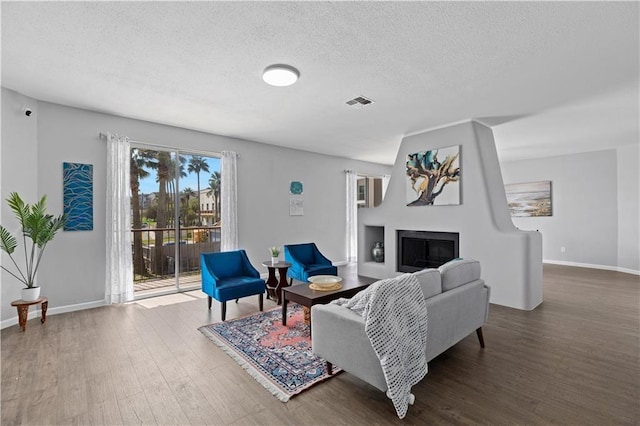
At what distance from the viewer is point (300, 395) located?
220 centimetres

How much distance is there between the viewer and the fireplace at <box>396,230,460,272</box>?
5.07 metres

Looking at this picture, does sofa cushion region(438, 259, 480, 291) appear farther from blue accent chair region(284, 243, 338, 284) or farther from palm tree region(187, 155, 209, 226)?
palm tree region(187, 155, 209, 226)

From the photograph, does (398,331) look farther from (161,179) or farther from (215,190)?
(161,179)

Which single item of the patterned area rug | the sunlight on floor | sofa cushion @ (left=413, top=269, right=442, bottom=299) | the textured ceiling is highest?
the textured ceiling

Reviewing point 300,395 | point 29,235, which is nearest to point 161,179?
point 29,235

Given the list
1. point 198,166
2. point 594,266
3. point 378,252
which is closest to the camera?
point 198,166

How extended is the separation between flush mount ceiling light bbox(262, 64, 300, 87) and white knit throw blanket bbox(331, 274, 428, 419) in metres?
2.21

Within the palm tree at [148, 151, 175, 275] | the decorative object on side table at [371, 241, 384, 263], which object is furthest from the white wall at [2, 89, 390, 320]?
the decorative object on side table at [371, 241, 384, 263]

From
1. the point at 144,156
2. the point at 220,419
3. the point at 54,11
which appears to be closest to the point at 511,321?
the point at 220,419

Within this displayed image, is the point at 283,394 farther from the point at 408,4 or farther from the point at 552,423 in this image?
the point at 408,4

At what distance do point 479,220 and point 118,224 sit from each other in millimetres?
5299

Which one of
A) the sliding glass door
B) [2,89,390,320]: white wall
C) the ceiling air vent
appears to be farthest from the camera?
the sliding glass door

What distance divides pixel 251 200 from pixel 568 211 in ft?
24.1

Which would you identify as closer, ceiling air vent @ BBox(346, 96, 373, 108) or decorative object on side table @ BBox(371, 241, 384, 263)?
ceiling air vent @ BBox(346, 96, 373, 108)
